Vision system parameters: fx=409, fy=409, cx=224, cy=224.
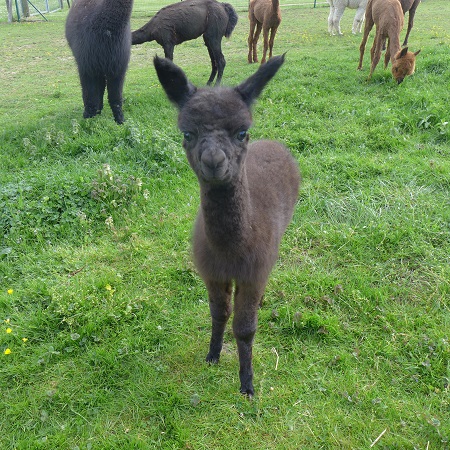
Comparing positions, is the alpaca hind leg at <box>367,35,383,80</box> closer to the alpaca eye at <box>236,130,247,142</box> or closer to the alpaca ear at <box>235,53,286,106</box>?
the alpaca ear at <box>235,53,286,106</box>

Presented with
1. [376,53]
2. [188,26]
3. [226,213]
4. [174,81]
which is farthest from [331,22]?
[226,213]

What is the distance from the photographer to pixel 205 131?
1869 millimetres

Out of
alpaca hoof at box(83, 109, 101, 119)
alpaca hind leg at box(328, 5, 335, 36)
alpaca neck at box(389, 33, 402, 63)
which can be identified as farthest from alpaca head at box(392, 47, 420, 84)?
alpaca hind leg at box(328, 5, 335, 36)

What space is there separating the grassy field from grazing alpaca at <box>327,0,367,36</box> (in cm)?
807

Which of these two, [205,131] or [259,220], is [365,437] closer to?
[259,220]

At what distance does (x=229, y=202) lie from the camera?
205cm

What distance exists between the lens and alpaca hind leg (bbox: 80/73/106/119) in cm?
550

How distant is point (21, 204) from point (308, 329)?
109 inches

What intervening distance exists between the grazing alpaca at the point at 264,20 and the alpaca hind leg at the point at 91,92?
3882 millimetres

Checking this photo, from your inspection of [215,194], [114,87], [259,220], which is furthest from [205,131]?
[114,87]

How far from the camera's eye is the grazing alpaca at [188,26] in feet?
22.6

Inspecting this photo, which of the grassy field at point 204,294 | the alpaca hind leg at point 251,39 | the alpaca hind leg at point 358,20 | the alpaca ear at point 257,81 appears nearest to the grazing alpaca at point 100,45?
the grassy field at point 204,294

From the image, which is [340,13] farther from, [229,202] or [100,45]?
[229,202]

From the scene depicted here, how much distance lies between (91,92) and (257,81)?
4.13 metres
